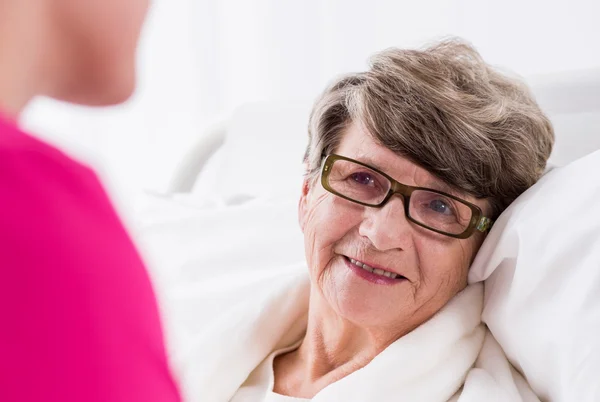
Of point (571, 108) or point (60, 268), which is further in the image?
point (571, 108)

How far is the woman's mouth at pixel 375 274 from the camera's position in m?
1.52

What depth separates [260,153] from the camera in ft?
8.29

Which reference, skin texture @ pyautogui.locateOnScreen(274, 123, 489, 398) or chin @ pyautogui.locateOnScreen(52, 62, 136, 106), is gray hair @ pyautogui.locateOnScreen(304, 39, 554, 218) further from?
chin @ pyautogui.locateOnScreen(52, 62, 136, 106)

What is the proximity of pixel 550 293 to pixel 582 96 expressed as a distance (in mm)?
712

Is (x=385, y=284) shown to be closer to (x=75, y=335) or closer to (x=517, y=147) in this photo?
(x=517, y=147)

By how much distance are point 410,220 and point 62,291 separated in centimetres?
114

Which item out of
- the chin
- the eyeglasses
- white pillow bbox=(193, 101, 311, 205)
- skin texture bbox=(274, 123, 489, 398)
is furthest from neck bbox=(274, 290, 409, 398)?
the chin

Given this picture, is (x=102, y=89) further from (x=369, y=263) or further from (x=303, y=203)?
(x=303, y=203)

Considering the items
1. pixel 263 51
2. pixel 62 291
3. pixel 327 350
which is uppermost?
pixel 62 291

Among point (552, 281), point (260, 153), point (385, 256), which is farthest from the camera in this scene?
point (260, 153)

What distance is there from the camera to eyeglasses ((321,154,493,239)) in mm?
1540

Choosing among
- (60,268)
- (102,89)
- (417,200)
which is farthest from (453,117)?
(60,268)

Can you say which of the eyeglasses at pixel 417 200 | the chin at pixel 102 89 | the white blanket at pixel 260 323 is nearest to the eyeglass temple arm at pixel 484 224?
the eyeglasses at pixel 417 200

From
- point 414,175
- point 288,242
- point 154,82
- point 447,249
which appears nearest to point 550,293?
point 447,249
